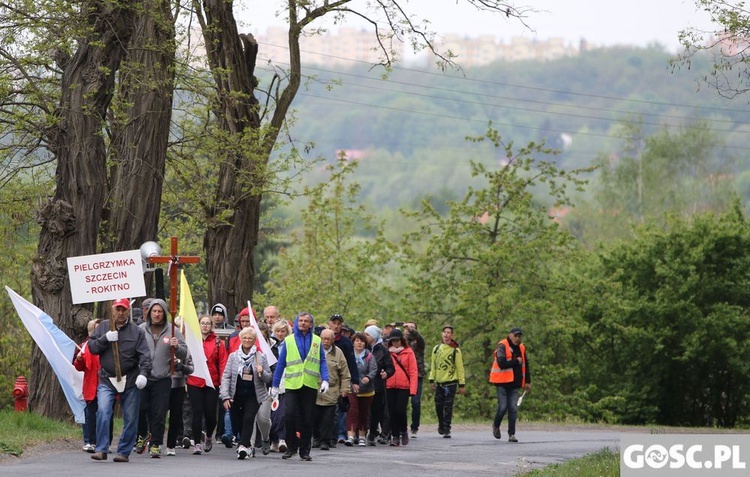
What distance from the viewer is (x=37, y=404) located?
21547mm

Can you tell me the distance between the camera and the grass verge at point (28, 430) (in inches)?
702

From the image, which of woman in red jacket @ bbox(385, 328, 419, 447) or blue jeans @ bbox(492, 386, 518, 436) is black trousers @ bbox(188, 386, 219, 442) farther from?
blue jeans @ bbox(492, 386, 518, 436)

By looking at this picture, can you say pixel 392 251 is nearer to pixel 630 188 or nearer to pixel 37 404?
pixel 37 404

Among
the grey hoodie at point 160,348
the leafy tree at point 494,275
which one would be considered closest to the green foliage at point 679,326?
the leafy tree at point 494,275

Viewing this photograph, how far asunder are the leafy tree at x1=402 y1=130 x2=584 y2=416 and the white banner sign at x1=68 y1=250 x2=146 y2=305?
24427 mm

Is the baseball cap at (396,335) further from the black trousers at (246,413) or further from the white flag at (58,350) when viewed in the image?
the white flag at (58,350)

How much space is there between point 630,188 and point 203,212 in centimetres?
7329

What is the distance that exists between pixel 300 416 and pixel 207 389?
1639 millimetres

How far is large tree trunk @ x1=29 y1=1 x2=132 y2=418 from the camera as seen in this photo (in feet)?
70.3

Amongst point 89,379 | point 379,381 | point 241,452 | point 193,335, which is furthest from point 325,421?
point 89,379

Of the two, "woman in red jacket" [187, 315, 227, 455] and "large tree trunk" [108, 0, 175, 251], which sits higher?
"large tree trunk" [108, 0, 175, 251]

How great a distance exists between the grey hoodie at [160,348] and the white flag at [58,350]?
1051 millimetres

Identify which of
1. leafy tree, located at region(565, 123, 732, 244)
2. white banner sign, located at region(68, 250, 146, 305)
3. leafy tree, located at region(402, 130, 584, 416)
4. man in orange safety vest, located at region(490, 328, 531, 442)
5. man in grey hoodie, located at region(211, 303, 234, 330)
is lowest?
man in orange safety vest, located at region(490, 328, 531, 442)

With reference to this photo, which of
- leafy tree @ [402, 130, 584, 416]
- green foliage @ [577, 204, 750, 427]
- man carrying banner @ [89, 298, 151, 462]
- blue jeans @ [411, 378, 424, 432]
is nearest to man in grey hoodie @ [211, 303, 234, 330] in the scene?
man carrying banner @ [89, 298, 151, 462]
